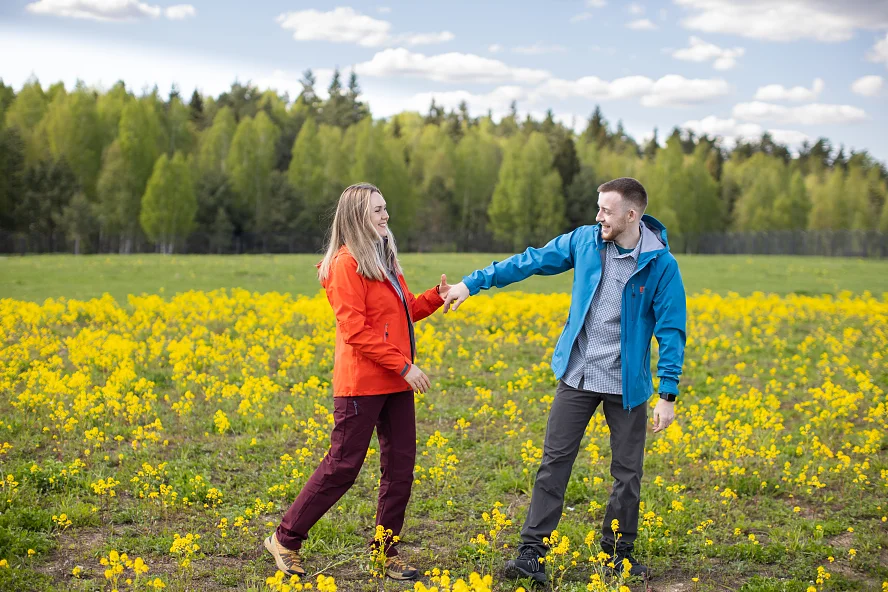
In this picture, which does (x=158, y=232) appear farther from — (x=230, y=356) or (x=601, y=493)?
(x=601, y=493)

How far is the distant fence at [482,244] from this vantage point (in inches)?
2285

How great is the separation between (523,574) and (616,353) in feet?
5.13

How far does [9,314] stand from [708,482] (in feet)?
37.4

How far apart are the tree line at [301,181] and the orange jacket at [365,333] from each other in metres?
48.4

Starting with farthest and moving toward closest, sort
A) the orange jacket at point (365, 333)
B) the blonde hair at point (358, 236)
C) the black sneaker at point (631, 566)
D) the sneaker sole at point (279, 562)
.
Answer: the black sneaker at point (631, 566) → the sneaker sole at point (279, 562) → the blonde hair at point (358, 236) → the orange jacket at point (365, 333)

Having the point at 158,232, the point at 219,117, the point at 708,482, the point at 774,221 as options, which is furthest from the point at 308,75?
the point at 708,482

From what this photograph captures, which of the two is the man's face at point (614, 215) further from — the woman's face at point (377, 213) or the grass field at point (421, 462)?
the grass field at point (421, 462)

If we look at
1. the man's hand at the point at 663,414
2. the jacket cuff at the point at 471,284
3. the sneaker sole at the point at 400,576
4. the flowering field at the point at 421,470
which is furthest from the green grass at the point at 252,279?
the man's hand at the point at 663,414

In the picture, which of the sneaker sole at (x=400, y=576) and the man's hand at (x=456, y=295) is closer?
the sneaker sole at (x=400, y=576)

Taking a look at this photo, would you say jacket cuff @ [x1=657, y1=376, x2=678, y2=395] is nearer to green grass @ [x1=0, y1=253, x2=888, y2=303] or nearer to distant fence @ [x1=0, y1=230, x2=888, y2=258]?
green grass @ [x1=0, y1=253, x2=888, y2=303]

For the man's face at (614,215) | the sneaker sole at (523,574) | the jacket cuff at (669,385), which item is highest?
the man's face at (614,215)

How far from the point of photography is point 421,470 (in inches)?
285

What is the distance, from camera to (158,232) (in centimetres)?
5912

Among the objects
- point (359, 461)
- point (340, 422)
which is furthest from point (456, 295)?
point (359, 461)
